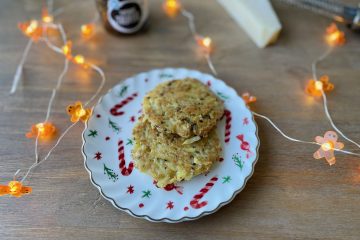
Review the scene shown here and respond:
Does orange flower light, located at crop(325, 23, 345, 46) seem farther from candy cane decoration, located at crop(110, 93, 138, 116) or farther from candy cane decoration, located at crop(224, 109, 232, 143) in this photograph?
candy cane decoration, located at crop(110, 93, 138, 116)

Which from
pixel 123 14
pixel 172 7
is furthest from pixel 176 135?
pixel 172 7

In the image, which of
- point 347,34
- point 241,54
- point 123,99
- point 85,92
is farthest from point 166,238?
point 347,34

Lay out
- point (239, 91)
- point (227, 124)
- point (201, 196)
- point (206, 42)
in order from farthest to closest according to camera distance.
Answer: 1. point (206, 42)
2. point (239, 91)
3. point (227, 124)
4. point (201, 196)

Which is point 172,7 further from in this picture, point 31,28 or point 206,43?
point 31,28

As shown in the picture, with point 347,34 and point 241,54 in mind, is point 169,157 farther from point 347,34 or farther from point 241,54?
point 347,34

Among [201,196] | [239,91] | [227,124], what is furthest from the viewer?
[239,91]

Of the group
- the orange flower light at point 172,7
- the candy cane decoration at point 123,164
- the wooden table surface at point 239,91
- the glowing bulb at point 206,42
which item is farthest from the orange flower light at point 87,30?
the candy cane decoration at point 123,164

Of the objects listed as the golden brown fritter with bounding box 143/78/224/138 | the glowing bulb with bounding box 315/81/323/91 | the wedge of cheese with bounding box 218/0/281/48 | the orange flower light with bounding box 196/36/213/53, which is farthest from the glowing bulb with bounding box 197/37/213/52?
the glowing bulb with bounding box 315/81/323/91

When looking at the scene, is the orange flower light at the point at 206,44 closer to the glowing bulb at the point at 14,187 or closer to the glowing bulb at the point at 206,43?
the glowing bulb at the point at 206,43
